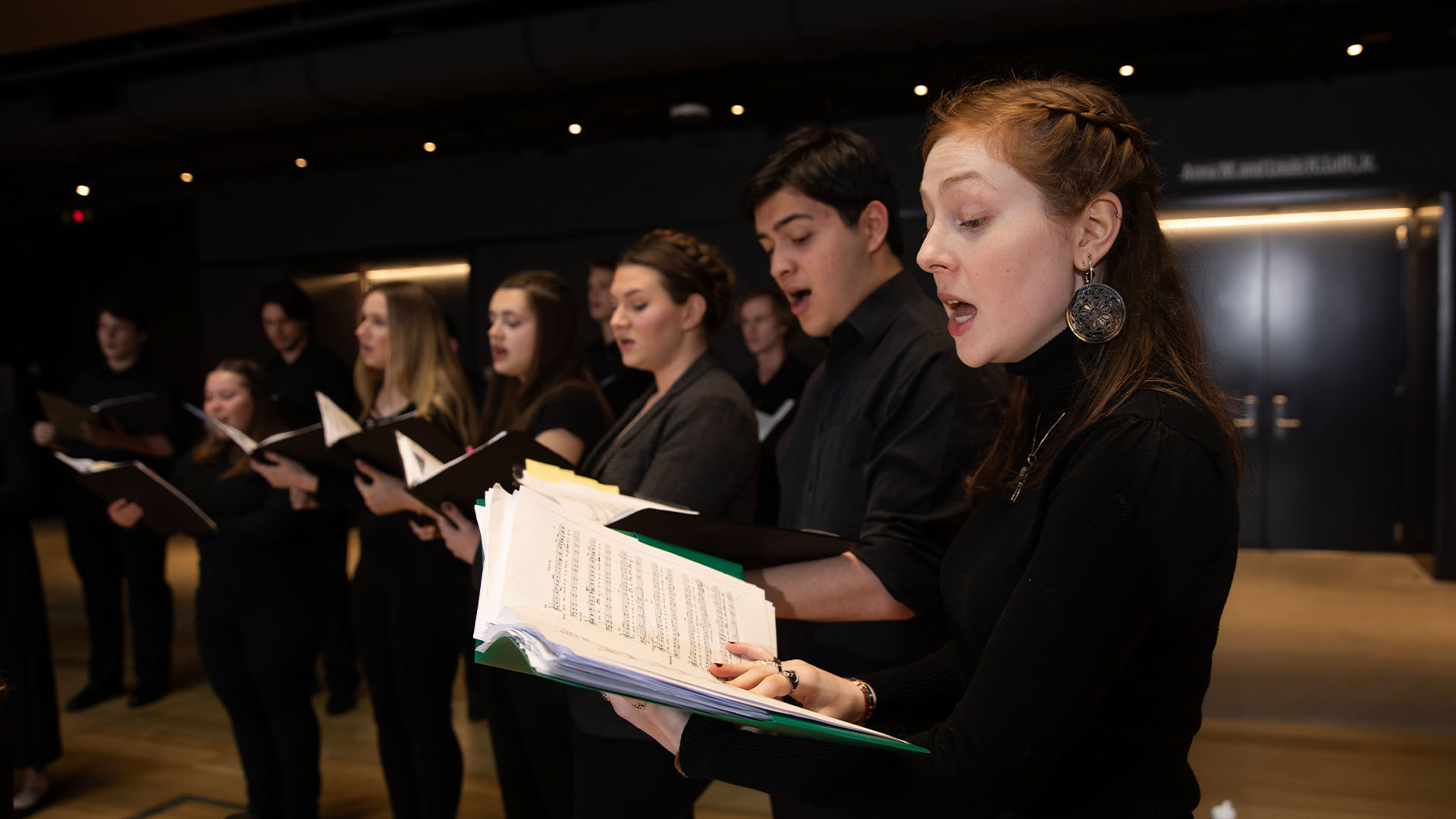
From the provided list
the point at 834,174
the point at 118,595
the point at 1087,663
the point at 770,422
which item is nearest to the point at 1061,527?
the point at 1087,663

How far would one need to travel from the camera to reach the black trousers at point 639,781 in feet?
5.78

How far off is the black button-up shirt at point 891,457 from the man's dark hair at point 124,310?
415 cm

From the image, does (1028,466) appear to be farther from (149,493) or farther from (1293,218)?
(1293,218)

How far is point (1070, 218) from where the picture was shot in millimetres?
1033

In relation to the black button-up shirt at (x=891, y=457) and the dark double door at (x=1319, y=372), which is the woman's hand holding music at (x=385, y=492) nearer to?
the black button-up shirt at (x=891, y=457)

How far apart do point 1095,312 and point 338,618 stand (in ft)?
11.5

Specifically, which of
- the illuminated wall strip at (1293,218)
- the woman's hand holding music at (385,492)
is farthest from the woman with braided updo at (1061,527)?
the illuminated wall strip at (1293,218)

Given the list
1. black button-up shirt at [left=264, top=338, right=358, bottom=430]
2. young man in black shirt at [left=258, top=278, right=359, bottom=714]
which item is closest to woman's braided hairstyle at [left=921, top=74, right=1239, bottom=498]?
young man in black shirt at [left=258, top=278, right=359, bottom=714]

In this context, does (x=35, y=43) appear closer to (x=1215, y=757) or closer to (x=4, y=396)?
(x=4, y=396)

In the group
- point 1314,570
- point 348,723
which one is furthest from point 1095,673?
point 1314,570

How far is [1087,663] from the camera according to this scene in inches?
33.9

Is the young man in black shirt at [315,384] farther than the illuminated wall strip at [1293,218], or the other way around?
the illuminated wall strip at [1293,218]

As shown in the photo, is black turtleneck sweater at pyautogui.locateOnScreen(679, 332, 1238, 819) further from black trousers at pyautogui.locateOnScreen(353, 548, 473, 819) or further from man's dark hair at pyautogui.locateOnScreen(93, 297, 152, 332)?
man's dark hair at pyautogui.locateOnScreen(93, 297, 152, 332)

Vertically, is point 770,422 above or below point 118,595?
above
